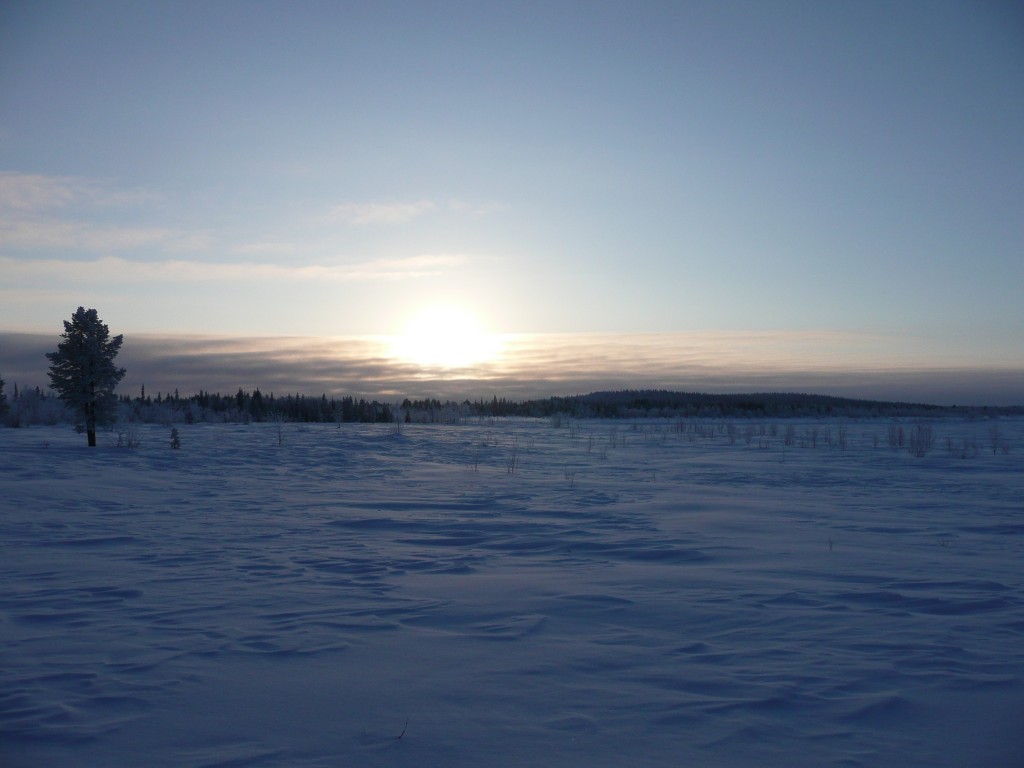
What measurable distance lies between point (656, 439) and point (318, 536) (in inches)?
773

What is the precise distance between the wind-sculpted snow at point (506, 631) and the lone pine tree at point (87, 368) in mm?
6616

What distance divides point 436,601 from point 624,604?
1.42 m

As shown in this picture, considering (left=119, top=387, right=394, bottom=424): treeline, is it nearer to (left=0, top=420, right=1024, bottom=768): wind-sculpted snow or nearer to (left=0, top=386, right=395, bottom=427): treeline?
(left=0, top=386, right=395, bottom=427): treeline

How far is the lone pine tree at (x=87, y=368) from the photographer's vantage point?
53.4ft

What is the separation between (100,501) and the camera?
31.9 ft

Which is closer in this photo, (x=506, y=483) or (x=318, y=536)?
(x=318, y=536)

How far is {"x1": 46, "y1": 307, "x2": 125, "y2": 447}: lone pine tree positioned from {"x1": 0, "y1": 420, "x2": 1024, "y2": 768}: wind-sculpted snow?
21.7ft

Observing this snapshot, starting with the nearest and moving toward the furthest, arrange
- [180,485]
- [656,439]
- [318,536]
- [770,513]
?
1. [318,536]
2. [770,513]
3. [180,485]
4. [656,439]

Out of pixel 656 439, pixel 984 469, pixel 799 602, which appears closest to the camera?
pixel 799 602

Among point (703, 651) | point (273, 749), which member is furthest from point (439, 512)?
point (273, 749)

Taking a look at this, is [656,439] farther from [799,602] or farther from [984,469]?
[799,602]

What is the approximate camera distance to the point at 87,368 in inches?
648

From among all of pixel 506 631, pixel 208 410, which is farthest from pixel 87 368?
pixel 208 410

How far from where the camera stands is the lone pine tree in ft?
53.4
